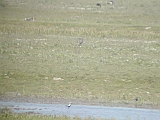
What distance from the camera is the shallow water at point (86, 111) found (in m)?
11.8

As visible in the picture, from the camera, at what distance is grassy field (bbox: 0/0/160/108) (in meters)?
14.9

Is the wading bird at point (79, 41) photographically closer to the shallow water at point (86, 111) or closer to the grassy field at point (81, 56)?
the grassy field at point (81, 56)

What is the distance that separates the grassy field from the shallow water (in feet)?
2.99

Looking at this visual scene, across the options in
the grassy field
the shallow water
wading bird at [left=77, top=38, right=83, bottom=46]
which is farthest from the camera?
wading bird at [left=77, top=38, right=83, bottom=46]

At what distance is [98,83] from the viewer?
A: 1603 centimetres

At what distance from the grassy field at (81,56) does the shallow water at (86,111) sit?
91 centimetres

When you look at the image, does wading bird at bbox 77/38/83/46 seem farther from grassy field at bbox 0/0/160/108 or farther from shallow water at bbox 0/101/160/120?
shallow water at bbox 0/101/160/120

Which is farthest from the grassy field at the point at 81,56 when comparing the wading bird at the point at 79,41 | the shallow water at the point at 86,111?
the shallow water at the point at 86,111

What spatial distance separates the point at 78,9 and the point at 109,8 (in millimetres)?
3581

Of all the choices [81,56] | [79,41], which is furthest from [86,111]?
[79,41]

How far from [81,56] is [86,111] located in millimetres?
8369

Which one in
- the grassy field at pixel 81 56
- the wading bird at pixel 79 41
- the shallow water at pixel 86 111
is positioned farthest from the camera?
the wading bird at pixel 79 41

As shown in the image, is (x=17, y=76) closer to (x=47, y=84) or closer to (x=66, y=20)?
(x=47, y=84)

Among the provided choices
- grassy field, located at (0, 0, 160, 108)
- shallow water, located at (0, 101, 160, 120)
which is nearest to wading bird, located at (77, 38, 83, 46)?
grassy field, located at (0, 0, 160, 108)
